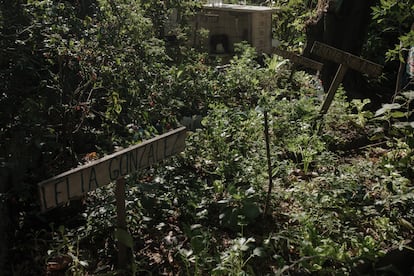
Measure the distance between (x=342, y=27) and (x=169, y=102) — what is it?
295 centimetres

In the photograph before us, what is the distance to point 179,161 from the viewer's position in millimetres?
3766

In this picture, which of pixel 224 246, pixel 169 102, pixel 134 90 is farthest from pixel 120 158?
pixel 169 102

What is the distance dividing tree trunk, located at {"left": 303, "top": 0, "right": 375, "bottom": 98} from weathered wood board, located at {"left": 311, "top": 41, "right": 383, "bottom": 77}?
1.21 m

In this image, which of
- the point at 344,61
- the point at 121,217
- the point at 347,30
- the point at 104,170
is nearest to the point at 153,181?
the point at 121,217

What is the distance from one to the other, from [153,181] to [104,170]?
106 cm

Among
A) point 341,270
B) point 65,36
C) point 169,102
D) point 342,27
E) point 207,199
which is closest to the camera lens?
point 341,270

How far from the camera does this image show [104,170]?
223cm

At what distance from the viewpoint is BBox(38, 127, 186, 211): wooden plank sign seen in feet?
6.70

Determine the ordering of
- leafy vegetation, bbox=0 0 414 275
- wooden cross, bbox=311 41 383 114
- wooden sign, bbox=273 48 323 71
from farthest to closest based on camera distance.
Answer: wooden sign, bbox=273 48 323 71
wooden cross, bbox=311 41 383 114
leafy vegetation, bbox=0 0 414 275

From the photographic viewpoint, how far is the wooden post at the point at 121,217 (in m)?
2.49

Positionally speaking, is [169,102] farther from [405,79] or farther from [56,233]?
[405,79]

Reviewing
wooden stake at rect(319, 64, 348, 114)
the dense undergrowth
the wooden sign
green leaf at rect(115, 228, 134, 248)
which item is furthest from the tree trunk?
green leaf at rect(115, 228, 134, 248)

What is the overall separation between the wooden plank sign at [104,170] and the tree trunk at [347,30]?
4.05 meters

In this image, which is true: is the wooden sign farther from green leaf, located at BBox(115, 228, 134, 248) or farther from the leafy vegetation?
green leaf, located at BBox(115, 228, 134, 248)
